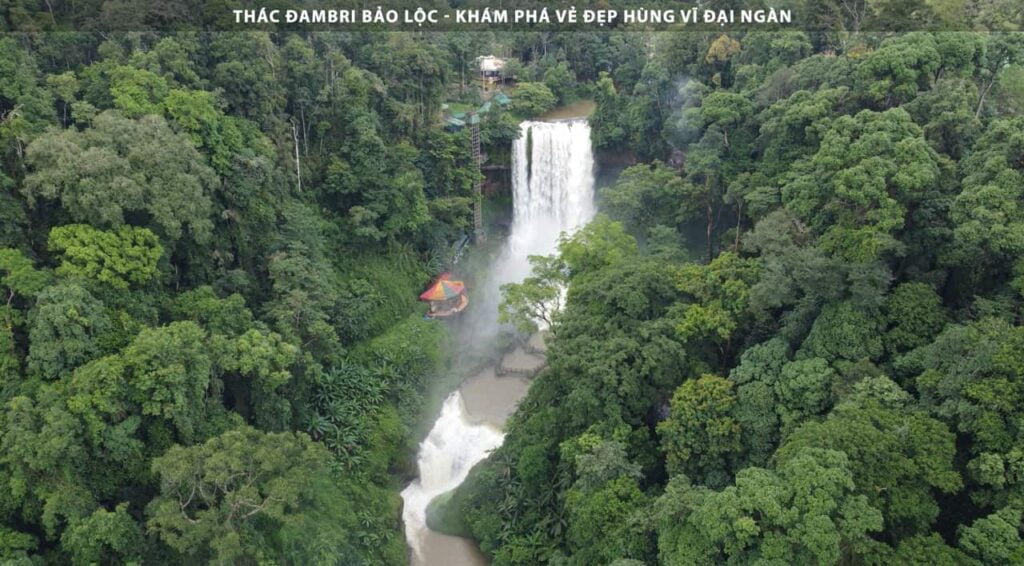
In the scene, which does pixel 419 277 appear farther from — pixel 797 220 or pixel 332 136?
pixel 797 220

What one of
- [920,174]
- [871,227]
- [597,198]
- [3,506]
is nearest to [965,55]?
[920,174]

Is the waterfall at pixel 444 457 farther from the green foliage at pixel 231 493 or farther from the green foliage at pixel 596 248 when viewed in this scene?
the green foliage at pixel 596 248

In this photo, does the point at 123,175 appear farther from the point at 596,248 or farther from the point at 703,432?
the point at 703,432

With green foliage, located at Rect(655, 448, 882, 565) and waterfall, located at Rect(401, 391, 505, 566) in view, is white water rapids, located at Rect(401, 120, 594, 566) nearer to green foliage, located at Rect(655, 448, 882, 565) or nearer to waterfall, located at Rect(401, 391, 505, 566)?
waterfall, located at Rect(401, 391, 505, 566)

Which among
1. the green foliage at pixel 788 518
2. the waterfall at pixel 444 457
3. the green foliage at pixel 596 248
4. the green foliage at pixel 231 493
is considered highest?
the green foliage at pixel 596 248

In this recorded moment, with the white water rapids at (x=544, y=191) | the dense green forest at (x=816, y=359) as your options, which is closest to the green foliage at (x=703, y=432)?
the dense green forest at (x=816, y=359)
